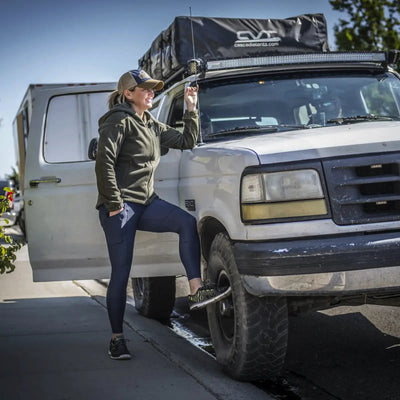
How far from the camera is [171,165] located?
5.48 m

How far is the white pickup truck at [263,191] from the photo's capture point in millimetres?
4109

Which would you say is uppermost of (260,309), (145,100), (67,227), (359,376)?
(145,100)

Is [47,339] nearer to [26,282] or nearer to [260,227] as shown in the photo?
[260,227]

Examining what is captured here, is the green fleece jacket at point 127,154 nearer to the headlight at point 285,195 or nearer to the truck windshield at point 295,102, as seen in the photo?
the truck windshield at point 295,102

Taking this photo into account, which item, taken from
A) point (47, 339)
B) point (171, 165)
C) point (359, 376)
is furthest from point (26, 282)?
point (359, 376)

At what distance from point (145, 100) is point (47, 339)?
2.15m

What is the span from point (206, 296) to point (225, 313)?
0.16 meters

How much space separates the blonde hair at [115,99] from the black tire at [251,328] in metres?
1.35

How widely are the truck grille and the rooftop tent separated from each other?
2.31 metres

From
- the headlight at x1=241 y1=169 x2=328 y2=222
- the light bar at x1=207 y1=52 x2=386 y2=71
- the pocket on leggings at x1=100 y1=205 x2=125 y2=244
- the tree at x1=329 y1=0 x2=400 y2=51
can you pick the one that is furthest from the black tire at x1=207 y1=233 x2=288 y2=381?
the tree at x1=329 y1=0 x2=400 y2=51

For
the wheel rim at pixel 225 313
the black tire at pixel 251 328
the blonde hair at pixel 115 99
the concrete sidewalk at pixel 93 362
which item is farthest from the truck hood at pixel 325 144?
the concrete sidewalk at pixel 93 362

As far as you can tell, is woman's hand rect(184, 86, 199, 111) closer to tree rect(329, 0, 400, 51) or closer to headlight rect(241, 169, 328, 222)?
headlight rect(241, 169, 328, 222)

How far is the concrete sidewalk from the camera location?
4.40m

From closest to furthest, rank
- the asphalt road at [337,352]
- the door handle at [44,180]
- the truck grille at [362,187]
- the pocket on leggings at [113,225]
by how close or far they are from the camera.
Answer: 1. the truck grille at [362,187]
2. the asphalt road at [337,352]
3. the pocket on leggings at [113,225]
4. the door handle at [44,180]
